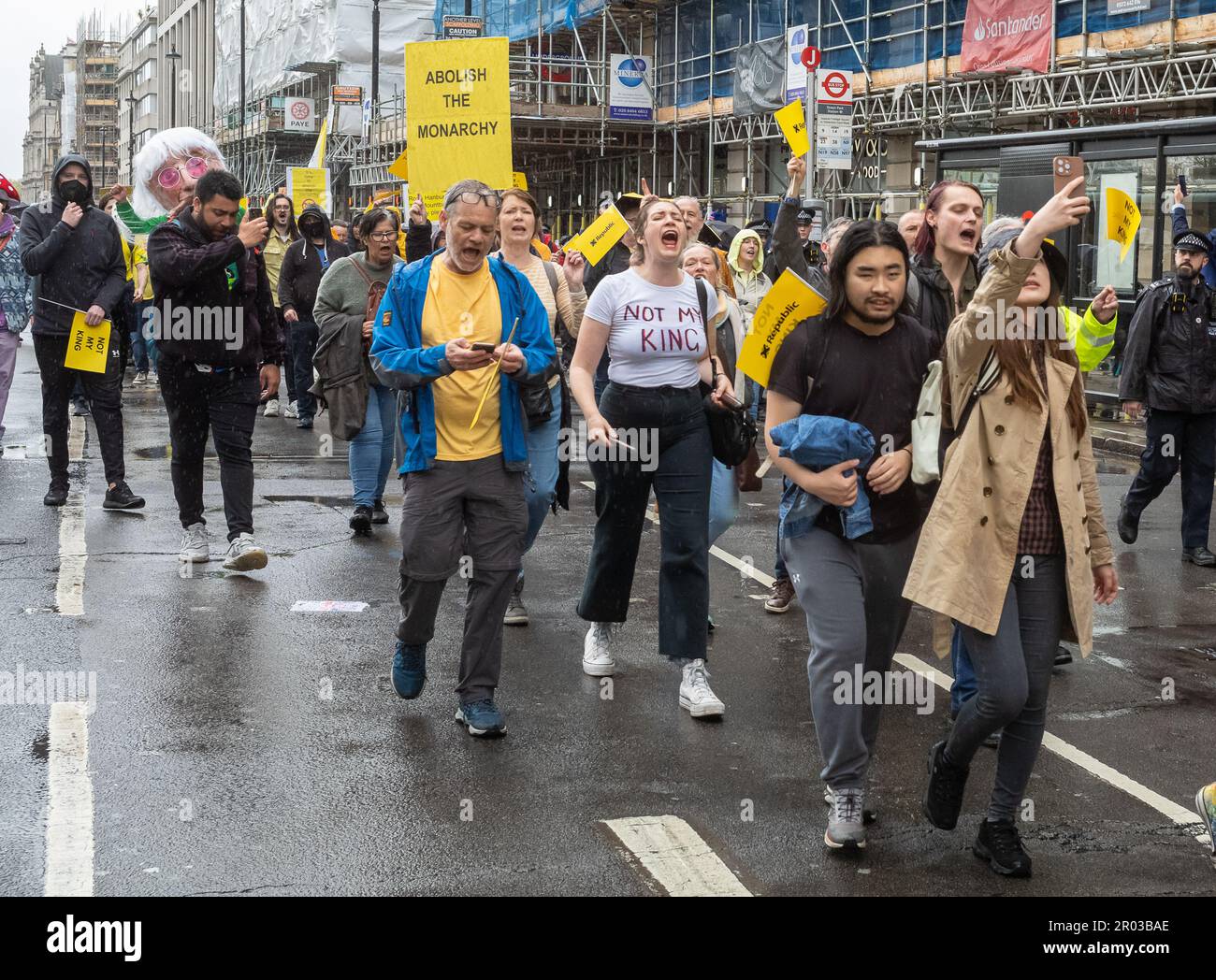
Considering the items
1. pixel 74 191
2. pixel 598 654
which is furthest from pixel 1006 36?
pixel 598 654

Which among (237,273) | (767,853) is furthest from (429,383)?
(237,273)

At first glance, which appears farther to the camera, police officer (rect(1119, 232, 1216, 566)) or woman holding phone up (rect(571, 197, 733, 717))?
police officer (rect(1119, 232, 1216, 566))

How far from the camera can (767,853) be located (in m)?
4.59

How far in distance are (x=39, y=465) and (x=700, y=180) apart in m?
22.6

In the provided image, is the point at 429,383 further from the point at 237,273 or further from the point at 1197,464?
the point at 1197,464

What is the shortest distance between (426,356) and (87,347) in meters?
5.31

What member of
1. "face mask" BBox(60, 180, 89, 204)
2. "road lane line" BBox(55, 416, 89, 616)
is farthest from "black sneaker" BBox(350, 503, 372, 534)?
"face mask" BBox(60, 180, 89, 204)

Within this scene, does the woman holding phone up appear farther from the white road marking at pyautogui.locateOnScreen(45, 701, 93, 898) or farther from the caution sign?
the caution sign

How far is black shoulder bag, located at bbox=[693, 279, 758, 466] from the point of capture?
6.12m

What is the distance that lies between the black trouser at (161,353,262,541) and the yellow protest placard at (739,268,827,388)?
3.98m

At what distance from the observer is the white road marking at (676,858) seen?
430 centimetres

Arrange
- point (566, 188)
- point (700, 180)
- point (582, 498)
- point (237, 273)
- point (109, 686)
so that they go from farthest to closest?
point (566, 188), point (700, 180), point (582, 498), point (237, 273), point (109, 686)

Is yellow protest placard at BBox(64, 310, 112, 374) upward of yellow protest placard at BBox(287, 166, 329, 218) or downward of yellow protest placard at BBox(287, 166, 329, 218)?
downward

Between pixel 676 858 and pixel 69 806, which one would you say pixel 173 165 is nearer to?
pixel 69 806
